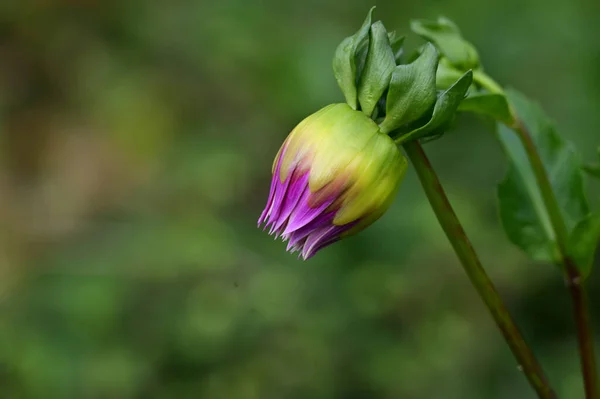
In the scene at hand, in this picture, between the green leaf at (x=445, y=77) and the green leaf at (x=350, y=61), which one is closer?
the green leaf at (x=350, y=61)

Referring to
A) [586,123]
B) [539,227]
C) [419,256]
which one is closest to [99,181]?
[419,256]

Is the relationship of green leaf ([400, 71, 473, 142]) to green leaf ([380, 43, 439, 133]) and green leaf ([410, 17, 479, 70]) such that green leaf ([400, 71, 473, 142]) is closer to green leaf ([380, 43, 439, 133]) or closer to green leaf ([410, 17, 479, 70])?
green leaf ([380, 43, 439, 133])

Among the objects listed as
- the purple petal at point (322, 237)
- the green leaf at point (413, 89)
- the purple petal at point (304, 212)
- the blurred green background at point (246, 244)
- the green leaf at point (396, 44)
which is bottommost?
the blurred green background at point (246, 244)

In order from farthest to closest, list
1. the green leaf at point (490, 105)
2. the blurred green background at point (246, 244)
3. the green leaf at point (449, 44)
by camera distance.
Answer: the blurred green background at point (246, 244) < the green leaf at point (449, 44) < the green leaf at point (490, 105)

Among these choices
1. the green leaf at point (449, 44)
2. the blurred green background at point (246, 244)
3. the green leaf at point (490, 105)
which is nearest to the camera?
the green leaf at point (490, 105)

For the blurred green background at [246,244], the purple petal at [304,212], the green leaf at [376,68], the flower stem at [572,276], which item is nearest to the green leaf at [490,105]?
the flower stem at [572,276]

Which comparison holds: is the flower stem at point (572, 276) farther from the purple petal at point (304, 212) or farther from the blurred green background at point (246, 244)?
the blurred green background at point (246, 244)
